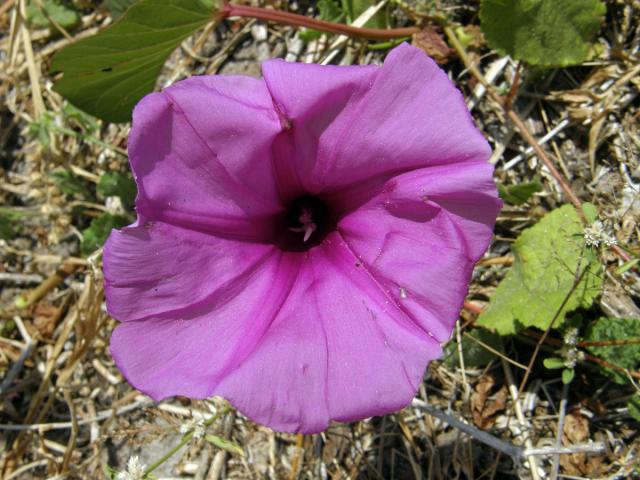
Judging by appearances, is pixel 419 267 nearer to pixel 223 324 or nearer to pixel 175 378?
pixel 223 324

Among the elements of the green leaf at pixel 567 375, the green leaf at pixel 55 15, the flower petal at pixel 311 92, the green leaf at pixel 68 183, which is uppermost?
the flower petal at pixel 311 92

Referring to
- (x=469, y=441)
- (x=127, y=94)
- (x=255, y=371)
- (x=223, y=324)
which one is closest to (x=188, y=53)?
(x=127, y=94)

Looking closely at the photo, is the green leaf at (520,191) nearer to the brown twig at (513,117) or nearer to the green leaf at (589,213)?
the brown twig at (513,117)

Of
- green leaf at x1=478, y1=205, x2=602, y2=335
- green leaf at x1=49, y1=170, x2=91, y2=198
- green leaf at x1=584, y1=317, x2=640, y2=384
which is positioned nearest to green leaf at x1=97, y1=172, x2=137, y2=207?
green leaf at x1=49, y1=170, x2=91, y2=198

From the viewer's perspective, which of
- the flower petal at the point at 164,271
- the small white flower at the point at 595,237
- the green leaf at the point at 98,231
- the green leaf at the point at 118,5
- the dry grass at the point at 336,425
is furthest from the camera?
the green leaf at the point at 118,5

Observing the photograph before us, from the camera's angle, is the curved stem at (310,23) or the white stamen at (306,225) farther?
the curved stem at (310,23)

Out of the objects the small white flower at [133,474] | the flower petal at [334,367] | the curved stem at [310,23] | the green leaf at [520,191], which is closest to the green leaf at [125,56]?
the curved stem at [310,23]

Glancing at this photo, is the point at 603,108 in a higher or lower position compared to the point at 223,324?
higher
